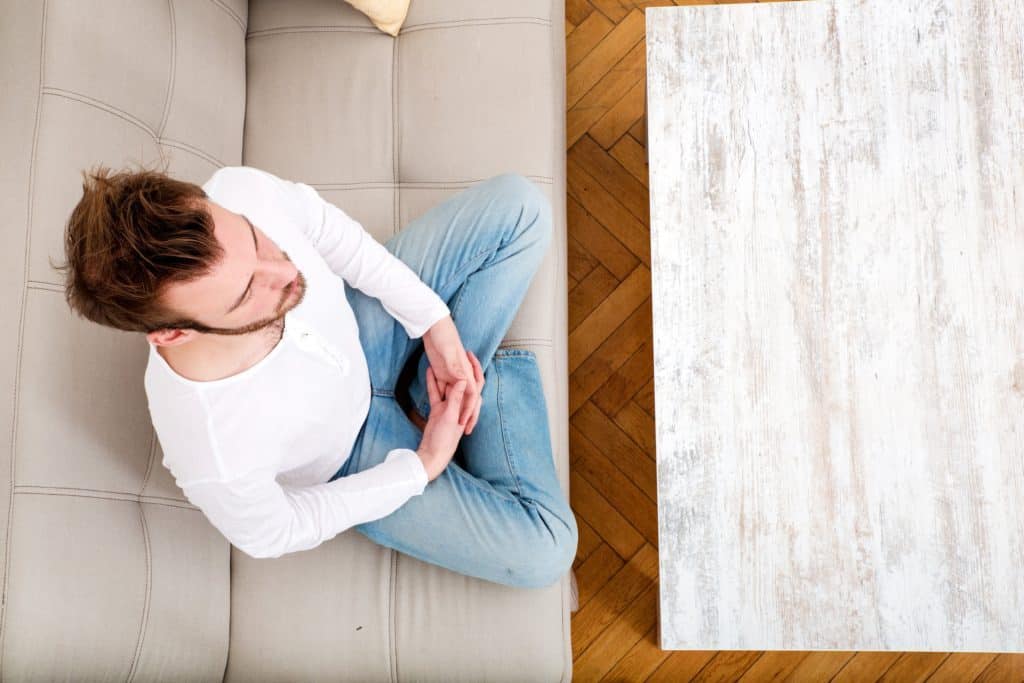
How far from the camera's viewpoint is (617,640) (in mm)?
1467

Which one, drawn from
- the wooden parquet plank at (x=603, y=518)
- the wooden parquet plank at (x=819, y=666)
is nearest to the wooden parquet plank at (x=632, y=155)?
the wooden parquet plank at (x=603, y=518)

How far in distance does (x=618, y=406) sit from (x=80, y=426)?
3.25ft

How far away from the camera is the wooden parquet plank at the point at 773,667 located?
144 cm

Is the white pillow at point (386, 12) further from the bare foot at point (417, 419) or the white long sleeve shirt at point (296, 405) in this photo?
the bare foot at point (417, 419)

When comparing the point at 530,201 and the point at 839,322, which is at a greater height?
the point at 530,201

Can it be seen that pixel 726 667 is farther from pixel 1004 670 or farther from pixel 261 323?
pixel 261 323

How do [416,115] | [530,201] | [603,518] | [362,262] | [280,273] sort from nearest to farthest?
[280,273] → [362,262] → [530,201] → [416,115] → [603,518]

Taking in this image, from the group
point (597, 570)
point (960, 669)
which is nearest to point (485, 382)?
point (597, 570)

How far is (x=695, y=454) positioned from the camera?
3.36 feet

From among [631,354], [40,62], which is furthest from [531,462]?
[40,62]

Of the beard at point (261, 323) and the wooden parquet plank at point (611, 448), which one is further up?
the beard at point (261, 323)

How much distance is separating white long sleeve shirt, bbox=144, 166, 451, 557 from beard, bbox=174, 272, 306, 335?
2.5 inches

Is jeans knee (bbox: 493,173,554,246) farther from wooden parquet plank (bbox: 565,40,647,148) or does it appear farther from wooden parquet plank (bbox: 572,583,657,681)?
wooden parquet plank (bbox: 572,583,657,681)

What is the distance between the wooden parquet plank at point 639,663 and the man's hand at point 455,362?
0.69m
